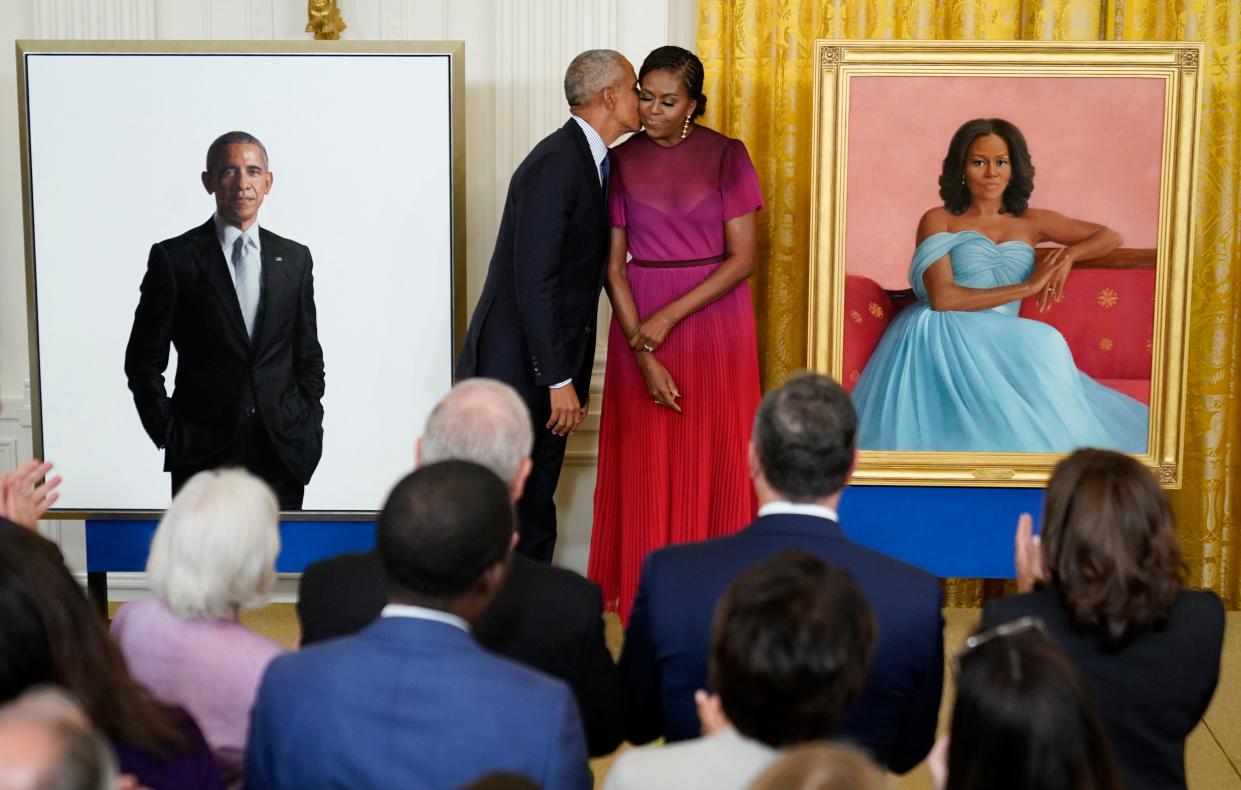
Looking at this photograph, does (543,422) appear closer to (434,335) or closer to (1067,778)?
(434,335)

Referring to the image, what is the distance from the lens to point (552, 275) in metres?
4.12

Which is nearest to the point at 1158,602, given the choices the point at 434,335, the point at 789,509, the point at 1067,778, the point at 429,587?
the point at 789,509

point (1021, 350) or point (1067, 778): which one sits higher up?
point (1021, 350)

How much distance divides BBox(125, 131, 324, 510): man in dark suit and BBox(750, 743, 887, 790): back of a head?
11.2ft

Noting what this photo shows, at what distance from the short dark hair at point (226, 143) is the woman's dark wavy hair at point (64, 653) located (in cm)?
266

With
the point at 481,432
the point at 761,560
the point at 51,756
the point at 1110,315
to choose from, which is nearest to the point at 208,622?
the point at 481,432

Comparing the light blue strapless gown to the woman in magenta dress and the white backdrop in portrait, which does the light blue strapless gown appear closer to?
the woman in magenta dress

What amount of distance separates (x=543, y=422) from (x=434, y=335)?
484 millimetres

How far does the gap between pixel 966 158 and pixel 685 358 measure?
1.09 meters

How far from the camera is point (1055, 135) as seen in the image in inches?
170

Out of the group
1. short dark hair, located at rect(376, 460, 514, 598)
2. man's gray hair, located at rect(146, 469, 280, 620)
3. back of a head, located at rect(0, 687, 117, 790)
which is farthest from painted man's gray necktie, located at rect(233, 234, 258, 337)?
back of a head, located at rect(0, 687, 117, 790)

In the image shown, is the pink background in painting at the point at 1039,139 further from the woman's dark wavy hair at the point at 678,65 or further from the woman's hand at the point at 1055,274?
the woman's dark wavy hair at the point at 678,65

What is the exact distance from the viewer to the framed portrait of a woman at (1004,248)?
169 inches

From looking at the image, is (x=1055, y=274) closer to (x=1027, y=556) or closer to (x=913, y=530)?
(x=913, y=530)
